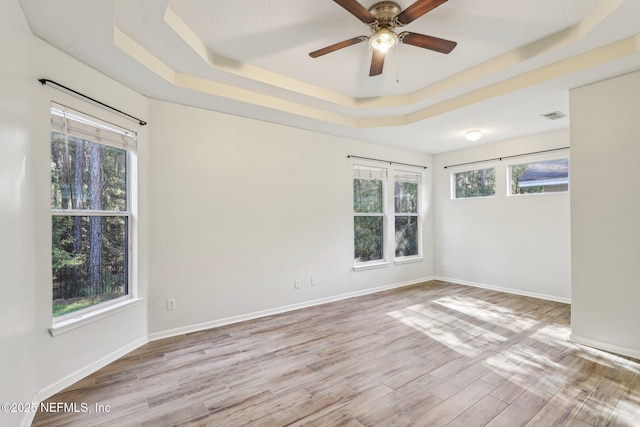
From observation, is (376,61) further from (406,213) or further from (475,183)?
(475,183)

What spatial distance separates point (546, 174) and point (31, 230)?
6215mm

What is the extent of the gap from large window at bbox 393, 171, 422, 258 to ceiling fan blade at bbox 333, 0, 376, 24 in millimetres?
3690

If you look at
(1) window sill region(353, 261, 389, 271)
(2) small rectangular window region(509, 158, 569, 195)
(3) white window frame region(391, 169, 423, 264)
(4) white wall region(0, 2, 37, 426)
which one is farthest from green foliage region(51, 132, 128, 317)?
(2) small rectangular window region(509, 158, 569, 195)

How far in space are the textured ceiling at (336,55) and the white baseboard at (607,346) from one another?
2538 mm

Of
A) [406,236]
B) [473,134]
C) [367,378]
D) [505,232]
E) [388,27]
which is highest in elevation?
[388,27]

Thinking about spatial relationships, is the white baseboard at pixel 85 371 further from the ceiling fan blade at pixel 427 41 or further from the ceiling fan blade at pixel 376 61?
the ceiling fan blade at pixel 427 41

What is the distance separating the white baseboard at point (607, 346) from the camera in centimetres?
270

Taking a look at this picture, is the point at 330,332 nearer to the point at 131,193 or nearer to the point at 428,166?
the point at 131,193

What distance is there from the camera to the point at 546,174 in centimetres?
471

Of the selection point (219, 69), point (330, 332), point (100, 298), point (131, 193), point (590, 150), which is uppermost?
point (219, 69)

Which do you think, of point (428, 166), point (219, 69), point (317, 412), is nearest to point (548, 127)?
point (428, 166)

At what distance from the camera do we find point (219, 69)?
2.91 m

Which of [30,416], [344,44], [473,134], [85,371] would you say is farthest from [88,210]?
[473,134]

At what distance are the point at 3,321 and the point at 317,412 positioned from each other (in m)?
1.85
